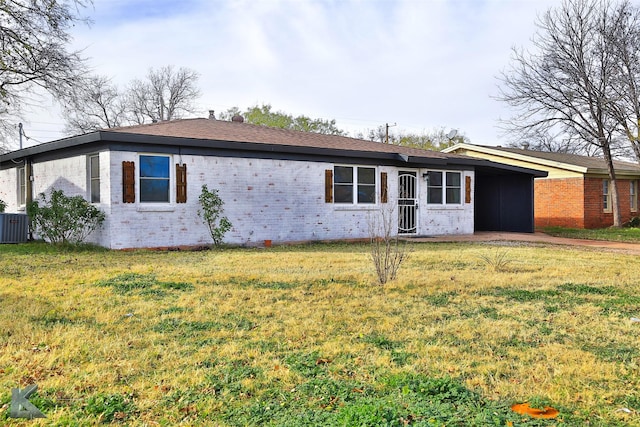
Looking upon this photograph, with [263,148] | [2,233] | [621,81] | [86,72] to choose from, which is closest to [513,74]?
[621,81]

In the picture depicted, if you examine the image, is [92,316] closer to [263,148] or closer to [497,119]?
[263,148]

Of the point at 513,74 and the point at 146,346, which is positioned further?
the point at 513,74

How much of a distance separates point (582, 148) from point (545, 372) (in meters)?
20.6

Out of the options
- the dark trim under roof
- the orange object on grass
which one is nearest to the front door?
the dark trim under roof

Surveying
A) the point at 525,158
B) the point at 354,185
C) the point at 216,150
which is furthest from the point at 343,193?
the point at 525,158

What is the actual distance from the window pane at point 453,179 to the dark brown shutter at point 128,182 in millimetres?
9808

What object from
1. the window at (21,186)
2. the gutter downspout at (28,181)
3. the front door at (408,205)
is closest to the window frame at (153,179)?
the gutter downspout at (28,181)

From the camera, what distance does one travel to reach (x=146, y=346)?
4227 millimetres

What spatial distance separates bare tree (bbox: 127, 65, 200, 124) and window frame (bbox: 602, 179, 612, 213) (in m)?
33.0

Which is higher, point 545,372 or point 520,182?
point 520,182

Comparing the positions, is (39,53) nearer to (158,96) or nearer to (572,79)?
(572,79)

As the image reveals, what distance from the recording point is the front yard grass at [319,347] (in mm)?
3023

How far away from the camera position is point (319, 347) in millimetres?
4195

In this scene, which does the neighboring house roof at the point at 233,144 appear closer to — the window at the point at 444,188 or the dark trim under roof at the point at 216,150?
the dark trim under roof at the point at 216,150
